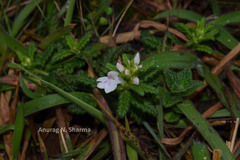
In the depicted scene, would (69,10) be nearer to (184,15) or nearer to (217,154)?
(184,15)

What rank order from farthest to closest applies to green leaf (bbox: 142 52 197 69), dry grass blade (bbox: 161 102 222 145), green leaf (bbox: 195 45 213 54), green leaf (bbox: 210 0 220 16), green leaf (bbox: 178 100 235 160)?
1. green leaf (bbox: 210 0 220 16)
2. green leaf (bbox: 195 45 213 54)
3. green leaf (bbox: 142 52 197 69)
4. dry grass blade (bbox: 161 102 222 145)
5. green leaf (bbox: 178 100 235 160)

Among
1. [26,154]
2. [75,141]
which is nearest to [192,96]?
[75,141]

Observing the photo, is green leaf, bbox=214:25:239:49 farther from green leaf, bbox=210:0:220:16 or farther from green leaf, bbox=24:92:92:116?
green leaf, bbox=24:92:92:116

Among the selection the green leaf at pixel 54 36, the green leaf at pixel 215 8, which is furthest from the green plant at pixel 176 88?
the green leaf at pixel 215 8

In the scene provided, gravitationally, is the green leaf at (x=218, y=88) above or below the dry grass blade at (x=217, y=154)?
above

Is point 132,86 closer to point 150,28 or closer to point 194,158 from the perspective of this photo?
point 194,158

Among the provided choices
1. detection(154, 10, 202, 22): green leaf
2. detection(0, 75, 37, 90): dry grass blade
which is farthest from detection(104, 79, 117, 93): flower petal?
detection(154, 10, 202, 22): green leaf

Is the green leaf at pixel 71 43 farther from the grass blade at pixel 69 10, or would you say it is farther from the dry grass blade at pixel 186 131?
the dry grass blade at pixel 186 131
